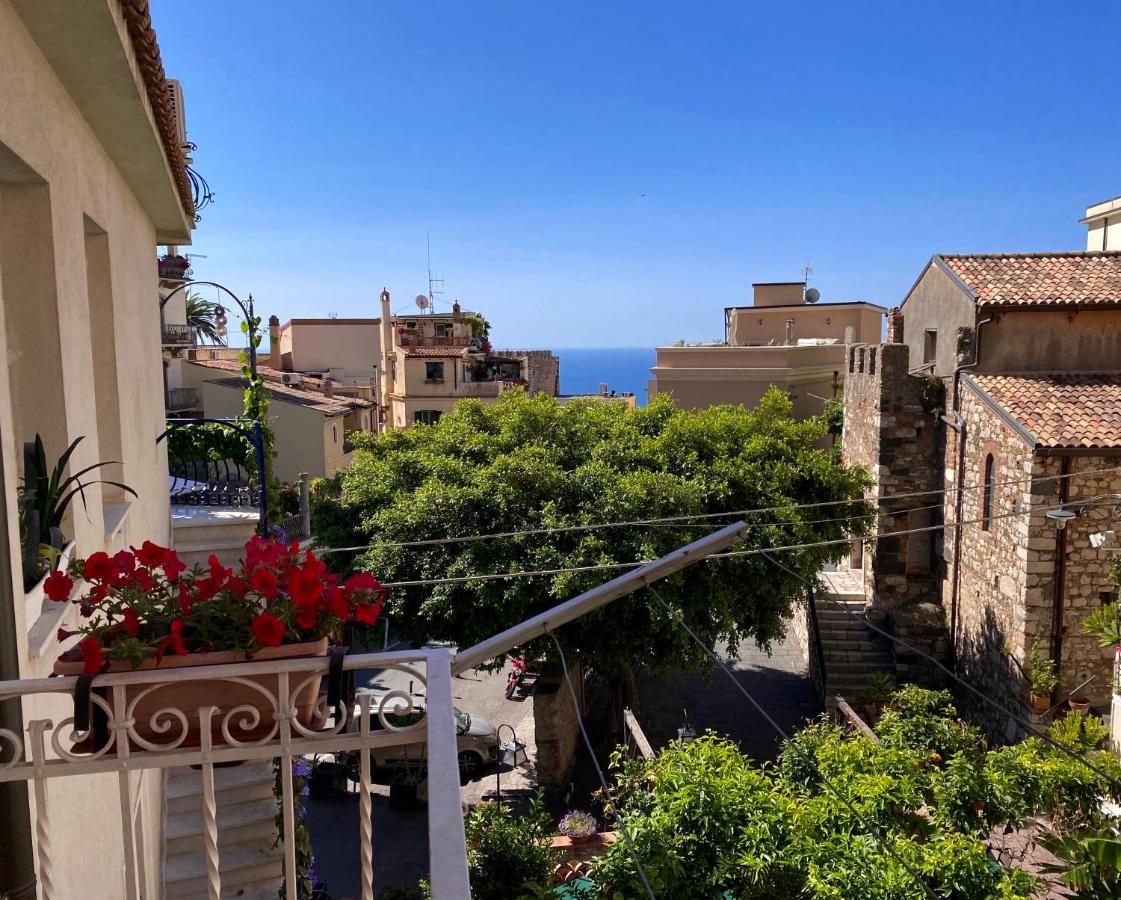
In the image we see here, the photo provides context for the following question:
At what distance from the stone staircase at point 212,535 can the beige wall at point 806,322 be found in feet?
106

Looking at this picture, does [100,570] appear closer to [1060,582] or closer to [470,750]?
[470,750]

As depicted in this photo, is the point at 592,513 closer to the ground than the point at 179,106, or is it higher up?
closer to the ground

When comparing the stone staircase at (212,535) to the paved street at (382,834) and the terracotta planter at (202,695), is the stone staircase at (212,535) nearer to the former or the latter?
the paved street at (382,834)

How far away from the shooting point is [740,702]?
19.8m

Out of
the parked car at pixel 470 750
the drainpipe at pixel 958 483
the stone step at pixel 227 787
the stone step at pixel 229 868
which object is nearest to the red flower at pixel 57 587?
the stone step at pixel 229 868

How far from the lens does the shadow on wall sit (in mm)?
15664

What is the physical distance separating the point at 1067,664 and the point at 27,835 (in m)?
16.4

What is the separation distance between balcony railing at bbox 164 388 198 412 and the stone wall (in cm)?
2448

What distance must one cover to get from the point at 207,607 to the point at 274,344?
4263cm

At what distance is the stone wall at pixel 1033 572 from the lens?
14844mm

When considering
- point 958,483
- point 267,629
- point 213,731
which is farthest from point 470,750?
point 267,629

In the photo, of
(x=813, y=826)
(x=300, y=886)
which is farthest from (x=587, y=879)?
(x=300, y=886)

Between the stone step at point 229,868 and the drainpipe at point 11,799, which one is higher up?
the drainpipe at point 11,799

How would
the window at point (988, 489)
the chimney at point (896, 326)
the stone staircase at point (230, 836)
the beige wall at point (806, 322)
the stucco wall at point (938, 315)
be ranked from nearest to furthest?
the stone staircase at point (230, 836) → the window at point (988, 489) → the stucco wall at point (938, 315) → the chimney at point (896, 326) → the beige wall at point (806, 322)
